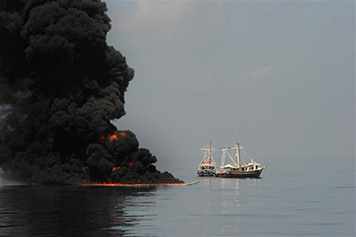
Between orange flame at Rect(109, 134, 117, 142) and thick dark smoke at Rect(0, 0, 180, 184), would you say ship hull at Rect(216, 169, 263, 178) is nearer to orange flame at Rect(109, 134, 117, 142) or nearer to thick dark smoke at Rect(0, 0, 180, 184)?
thick dark smoke at Rect(0, 0, 180, 184)

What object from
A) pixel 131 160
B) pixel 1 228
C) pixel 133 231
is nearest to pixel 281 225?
pixel 133 231

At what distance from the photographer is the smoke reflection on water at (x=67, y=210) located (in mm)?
72000

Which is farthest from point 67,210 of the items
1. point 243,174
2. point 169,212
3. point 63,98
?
point 243,174

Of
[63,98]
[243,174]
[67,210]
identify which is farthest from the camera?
[243,174]

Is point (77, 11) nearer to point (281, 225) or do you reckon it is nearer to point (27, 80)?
point (27, 80)

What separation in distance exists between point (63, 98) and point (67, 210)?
187 ft

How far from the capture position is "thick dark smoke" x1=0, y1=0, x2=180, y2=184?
142000 mm

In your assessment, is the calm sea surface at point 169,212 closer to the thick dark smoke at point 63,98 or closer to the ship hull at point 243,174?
the thick dark smoke at point 63,98

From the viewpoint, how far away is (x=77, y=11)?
145 metres

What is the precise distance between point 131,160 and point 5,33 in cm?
4006

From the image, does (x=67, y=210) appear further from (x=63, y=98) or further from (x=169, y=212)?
(x=63, y=98)

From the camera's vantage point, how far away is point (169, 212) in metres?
92.3

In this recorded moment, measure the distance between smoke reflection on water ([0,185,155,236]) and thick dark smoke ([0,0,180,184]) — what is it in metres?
10.1

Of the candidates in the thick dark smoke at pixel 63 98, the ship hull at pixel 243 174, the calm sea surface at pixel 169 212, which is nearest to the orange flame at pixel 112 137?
the thick dark smoke at pixel 63 98
